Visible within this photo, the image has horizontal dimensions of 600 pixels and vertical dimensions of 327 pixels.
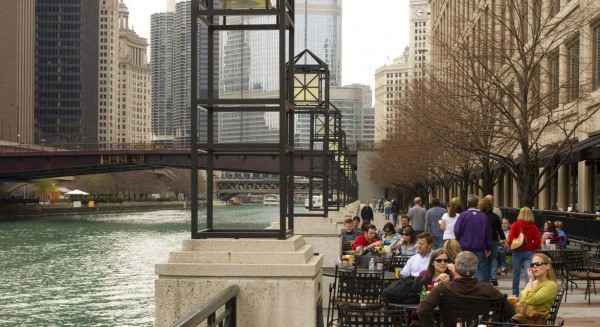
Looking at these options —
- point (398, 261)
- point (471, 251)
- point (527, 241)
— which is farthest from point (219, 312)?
point (527, 241)

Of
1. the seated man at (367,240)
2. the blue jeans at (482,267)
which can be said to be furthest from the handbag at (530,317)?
the seated man at (367,240)

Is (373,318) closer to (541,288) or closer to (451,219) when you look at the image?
(541,288)

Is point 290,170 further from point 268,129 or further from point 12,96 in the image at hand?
point 12,96

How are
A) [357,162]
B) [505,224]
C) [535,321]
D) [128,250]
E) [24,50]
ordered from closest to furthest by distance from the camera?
1. [535,321]
2. [505,224]
3. [128,250]
4. [357,162]
5. [24,50]

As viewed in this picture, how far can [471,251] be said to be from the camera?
16391 millimetres

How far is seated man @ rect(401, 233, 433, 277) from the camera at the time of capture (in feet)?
41.7

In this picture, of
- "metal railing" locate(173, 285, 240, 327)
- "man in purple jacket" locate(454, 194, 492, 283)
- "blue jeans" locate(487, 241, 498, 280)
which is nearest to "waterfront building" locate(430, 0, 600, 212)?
Result: "blue jeans" locate(487, 241, 498, 280)

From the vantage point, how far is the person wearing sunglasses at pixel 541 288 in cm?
1034

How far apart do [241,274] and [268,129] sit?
1.47 meters

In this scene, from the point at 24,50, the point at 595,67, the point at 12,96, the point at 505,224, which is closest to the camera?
the point at 505,224

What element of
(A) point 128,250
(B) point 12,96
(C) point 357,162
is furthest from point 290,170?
(B) point 12,96

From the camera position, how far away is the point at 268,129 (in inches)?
327

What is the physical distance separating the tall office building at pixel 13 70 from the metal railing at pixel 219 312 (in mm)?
164173

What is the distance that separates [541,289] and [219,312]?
169 inches
